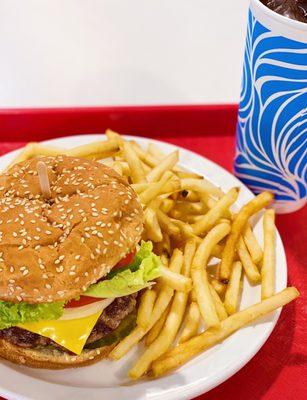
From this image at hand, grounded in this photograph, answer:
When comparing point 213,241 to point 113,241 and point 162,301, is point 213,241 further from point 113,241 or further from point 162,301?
point 113,241

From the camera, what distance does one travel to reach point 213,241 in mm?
2139

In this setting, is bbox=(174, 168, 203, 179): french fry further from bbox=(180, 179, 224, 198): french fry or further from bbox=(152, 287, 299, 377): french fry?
bbox=(152, 287, 299, 377): french fry

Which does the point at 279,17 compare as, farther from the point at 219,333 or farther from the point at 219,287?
the point at 219,333

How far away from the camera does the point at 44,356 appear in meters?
1.88

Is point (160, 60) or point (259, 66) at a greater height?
point (259, 66)

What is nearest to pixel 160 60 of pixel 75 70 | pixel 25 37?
pixel 75 70

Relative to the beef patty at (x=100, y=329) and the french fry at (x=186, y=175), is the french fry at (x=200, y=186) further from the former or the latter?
the beef patty at (x=100, y=329)

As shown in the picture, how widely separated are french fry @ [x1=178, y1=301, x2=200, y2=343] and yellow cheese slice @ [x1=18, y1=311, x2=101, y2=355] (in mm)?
332

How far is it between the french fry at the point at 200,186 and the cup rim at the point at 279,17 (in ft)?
2.20

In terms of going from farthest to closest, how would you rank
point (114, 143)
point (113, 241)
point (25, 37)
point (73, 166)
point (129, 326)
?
point (25, 37) → point (114, 143) → point (73, 166) → point (129, 326) → point (113, 241)

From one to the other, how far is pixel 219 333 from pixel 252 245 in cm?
43

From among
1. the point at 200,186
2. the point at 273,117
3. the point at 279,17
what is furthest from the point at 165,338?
the point at 279,17

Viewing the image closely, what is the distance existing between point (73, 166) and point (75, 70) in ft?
4.97

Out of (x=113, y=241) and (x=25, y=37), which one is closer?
(x=113, y=241)
